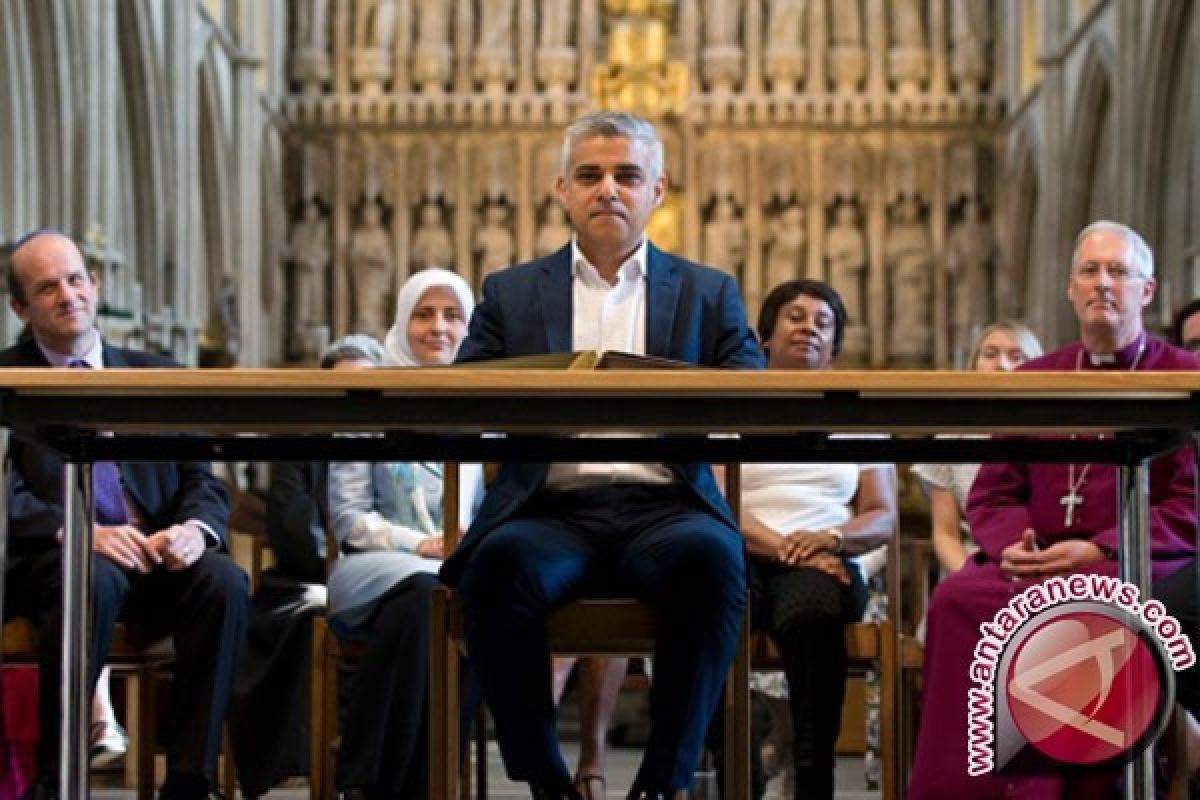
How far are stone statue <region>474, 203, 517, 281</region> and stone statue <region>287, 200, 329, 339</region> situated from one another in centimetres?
133

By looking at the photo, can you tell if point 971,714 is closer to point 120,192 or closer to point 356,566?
point 356,566

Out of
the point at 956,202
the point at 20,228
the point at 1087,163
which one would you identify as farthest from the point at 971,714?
the point at 956,202

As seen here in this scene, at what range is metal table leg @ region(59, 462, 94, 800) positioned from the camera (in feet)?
12.9

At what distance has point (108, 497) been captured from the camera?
5184 mm

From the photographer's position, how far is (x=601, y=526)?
4.56 metres

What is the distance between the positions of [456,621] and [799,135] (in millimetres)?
15630

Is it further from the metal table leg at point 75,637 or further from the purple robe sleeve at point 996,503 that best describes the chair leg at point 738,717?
the metal table leg at point 75,637

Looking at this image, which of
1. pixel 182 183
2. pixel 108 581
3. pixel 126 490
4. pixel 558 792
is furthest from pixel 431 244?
pixel 558 792

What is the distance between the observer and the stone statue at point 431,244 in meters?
19.6

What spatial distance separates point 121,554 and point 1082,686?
7.02 feet

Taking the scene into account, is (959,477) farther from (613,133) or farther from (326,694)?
(613,133)

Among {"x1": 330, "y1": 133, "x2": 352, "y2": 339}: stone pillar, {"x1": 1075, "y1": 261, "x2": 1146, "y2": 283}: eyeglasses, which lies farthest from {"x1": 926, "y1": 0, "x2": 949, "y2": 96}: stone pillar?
{"x1": 1075, "y1": 261, "x2": 1146, "y2": 283}: eyeglasses

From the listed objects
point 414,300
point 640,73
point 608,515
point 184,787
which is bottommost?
point 184,787

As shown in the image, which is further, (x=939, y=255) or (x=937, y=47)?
(x=937, y=47)
